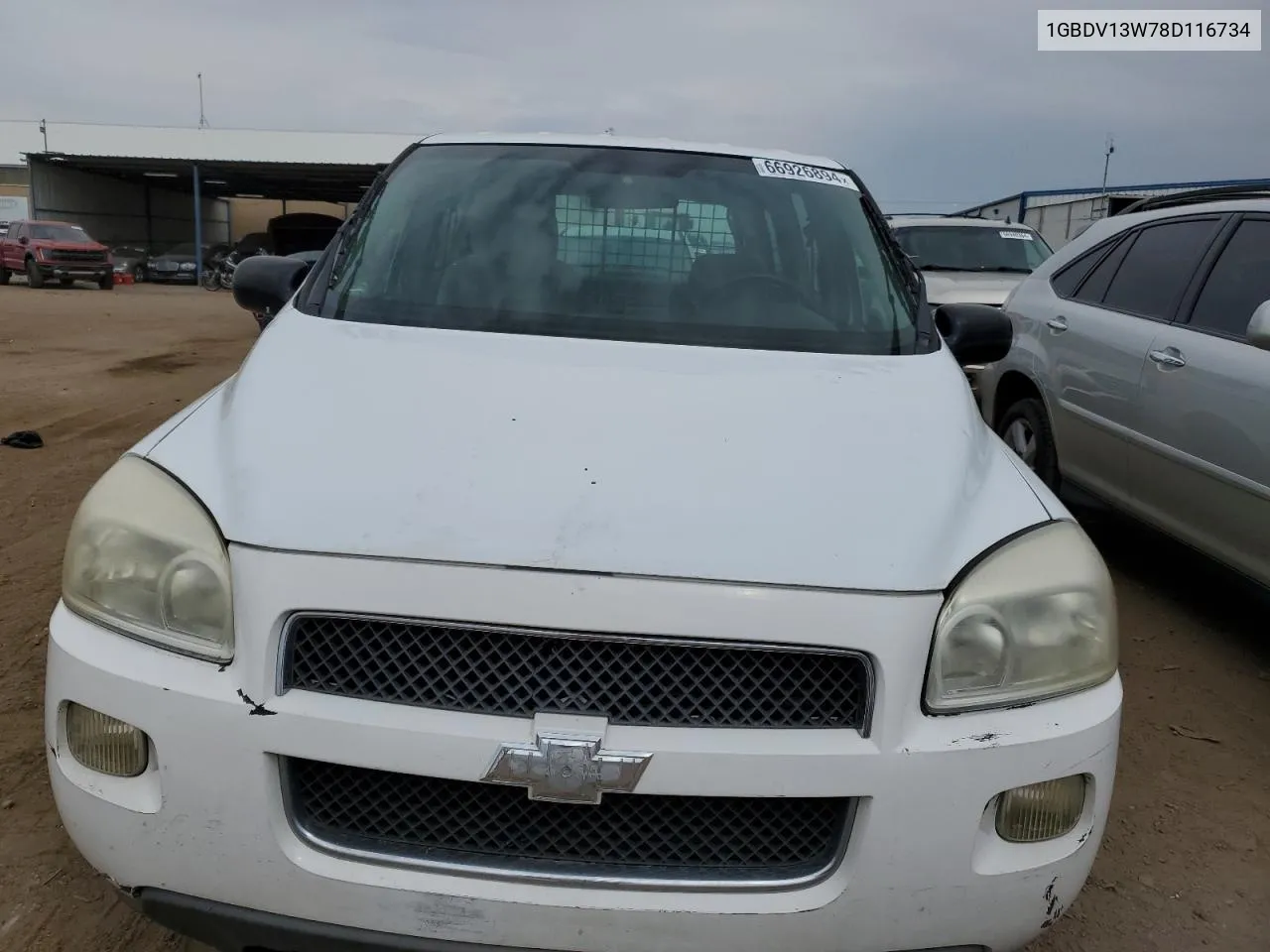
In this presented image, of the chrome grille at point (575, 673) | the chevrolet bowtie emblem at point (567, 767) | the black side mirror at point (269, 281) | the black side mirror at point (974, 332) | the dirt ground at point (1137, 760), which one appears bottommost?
the dirt ground at point (1137, 760)

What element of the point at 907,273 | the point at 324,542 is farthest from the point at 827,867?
the point at 907,273

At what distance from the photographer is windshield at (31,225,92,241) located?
26078mm

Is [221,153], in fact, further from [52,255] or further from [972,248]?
[972,248]

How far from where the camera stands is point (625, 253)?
280 cm

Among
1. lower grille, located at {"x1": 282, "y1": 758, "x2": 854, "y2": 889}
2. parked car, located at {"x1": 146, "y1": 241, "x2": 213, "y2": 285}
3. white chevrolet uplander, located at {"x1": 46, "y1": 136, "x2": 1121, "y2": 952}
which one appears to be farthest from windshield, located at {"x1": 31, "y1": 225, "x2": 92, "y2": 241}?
lower grille, located at {"x1": 282, "y1": 758, "x2": 854, "y2": 889}

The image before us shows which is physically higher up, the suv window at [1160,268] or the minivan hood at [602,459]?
the suv window at [1160,268]

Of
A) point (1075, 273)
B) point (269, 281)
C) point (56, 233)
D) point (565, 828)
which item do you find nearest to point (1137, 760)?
point (565, 828)

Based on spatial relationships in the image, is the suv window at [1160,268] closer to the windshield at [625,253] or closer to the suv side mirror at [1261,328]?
the suv side mirror at [1261,328]

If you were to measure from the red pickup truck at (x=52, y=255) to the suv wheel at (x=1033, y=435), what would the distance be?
86.5 ft

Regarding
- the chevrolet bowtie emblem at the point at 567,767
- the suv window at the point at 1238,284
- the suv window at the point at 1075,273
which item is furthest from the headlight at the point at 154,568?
the suv window at the point at 1075,273

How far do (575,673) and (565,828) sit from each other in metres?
0.26

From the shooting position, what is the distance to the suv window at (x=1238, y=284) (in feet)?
12.8

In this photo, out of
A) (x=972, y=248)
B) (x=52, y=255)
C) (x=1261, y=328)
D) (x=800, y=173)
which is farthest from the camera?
(x=52, y=255)

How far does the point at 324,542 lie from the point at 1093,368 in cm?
399
